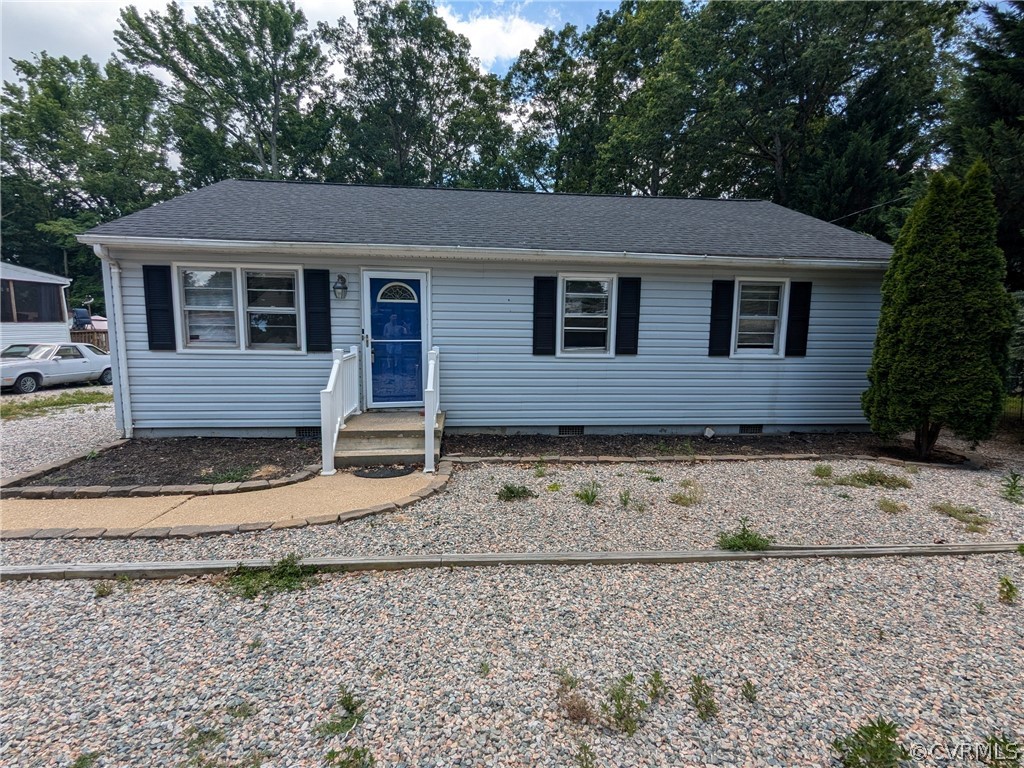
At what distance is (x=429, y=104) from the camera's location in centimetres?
2459

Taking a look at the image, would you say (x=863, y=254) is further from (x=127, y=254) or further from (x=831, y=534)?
(x=127, y=254)

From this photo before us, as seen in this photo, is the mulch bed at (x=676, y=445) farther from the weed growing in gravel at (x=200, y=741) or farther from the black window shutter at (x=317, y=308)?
the weed growing in gravel at (x=200, y=741)

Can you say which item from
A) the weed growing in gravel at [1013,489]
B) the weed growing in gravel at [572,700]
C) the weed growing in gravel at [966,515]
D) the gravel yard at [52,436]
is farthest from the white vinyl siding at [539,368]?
the weed growing in gravel at [572,700]

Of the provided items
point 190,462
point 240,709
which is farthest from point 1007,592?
point 190,462

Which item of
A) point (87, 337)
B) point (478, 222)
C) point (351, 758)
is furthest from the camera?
point (87, 337)

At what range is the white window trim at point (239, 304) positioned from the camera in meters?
6.18

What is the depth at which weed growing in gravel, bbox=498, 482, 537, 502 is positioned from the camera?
4.53 m

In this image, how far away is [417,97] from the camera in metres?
24.5

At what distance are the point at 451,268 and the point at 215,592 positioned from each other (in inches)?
190

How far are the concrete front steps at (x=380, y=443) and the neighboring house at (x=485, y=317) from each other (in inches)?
41.2

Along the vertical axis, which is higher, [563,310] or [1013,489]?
[563,310]

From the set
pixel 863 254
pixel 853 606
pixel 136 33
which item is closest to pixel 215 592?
pixel 853 606

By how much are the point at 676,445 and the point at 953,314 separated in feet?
11.9

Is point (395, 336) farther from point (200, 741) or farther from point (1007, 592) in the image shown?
point (1007, 592)
